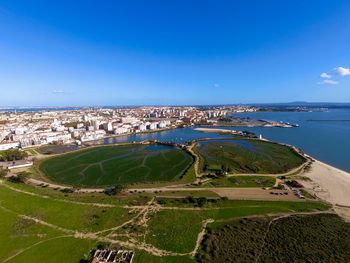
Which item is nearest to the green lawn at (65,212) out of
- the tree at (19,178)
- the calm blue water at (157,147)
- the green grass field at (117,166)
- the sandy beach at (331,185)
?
the tree at (19,178)

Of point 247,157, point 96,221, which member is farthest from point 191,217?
point 247,157

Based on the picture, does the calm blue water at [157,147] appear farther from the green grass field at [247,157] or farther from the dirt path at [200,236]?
the dirt path at [200,236]

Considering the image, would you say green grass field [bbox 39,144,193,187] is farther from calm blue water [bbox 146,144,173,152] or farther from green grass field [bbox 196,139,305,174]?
green grass field [bbox 196,139,305,174]

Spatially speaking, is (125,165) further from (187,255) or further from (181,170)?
(187,255)

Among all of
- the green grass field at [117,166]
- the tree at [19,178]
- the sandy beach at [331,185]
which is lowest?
the green grass field at [117,166]

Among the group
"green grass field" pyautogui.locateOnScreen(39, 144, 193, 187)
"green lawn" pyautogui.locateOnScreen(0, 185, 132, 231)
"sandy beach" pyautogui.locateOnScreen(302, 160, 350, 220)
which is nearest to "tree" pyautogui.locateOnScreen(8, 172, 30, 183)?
"green grass field" pyautogui.locateOnScreen(39, 144, 193, 187)

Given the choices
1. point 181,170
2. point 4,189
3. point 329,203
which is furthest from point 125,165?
point 329,203

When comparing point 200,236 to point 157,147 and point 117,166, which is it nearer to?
point 117,166
